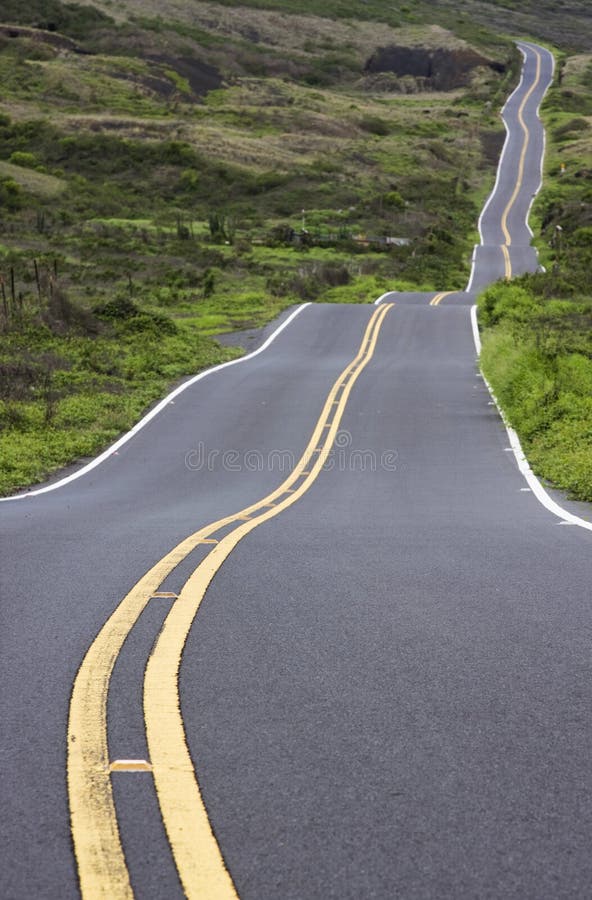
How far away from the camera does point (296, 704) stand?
442cm

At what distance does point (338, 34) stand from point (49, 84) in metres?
64.5

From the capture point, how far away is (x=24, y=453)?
16453 millimetres

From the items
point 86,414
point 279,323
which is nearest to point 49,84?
point 279,323

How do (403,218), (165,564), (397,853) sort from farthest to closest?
(403,218) → (165,564) → (397,853)

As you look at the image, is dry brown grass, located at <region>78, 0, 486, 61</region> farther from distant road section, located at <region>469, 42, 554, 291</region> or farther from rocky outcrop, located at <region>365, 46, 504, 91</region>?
distant road section, located at <region>469, 42, 554, 291</region>

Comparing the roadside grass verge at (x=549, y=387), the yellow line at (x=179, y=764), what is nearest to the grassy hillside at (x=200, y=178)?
the roadside grass verge at (x=549, y=387)

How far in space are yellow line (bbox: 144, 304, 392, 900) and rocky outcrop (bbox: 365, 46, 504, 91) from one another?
437ft

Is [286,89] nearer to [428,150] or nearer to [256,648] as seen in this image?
[428,150]

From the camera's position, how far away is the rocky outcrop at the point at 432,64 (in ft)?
430

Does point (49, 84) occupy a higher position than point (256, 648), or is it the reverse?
point (49, 84)

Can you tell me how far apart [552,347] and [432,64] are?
120298 mm

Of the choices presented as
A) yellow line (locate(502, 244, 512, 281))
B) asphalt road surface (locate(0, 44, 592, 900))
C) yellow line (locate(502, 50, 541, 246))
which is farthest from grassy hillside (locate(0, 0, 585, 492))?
asphalt road surface (locate(0, 44, 592, 900))

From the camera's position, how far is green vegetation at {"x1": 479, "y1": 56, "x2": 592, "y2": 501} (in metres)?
16.0

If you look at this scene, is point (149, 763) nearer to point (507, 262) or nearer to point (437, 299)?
point (437, 299)
